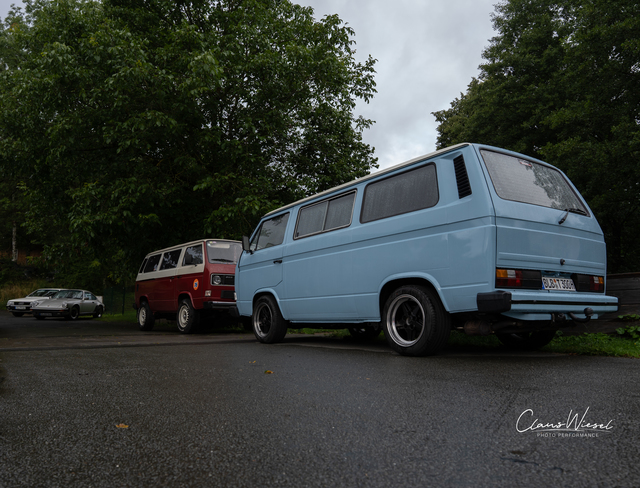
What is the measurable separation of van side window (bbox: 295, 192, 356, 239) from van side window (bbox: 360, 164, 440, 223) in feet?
1.19

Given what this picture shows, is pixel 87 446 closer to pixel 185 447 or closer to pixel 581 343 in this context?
pixel 185 447

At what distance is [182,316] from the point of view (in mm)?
12117

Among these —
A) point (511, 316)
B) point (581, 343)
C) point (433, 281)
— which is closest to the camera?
point (511, 316)

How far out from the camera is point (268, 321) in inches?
328

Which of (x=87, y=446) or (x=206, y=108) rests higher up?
(x=206, y=108)

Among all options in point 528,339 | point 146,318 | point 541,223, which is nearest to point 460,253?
point 541,223

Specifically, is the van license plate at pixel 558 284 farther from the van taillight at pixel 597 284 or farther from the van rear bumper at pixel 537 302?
the van taillight at pixel 597 284

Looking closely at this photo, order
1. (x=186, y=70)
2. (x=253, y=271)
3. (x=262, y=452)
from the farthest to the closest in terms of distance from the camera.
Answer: (x=186, y=70) < (x=253, y=271) < (x=262, y=452)

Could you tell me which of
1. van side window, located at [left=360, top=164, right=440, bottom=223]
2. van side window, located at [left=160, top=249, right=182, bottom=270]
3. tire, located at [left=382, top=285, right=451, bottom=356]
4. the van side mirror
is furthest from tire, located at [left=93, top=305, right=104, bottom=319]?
tire, located at [left=382, top=285, right=451, bottom=356]

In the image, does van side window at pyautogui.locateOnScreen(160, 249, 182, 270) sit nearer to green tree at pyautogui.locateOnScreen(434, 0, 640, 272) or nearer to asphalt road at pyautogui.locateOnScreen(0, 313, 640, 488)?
asphalt road at pyautogui.locateOnScreen(0, 313, 640, 488)

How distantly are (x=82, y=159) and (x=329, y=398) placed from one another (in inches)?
540

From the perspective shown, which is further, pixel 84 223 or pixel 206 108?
pixel 206 108

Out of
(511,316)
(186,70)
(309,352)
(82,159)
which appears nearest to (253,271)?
(309,352)

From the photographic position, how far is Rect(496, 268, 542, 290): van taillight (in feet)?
16.1
